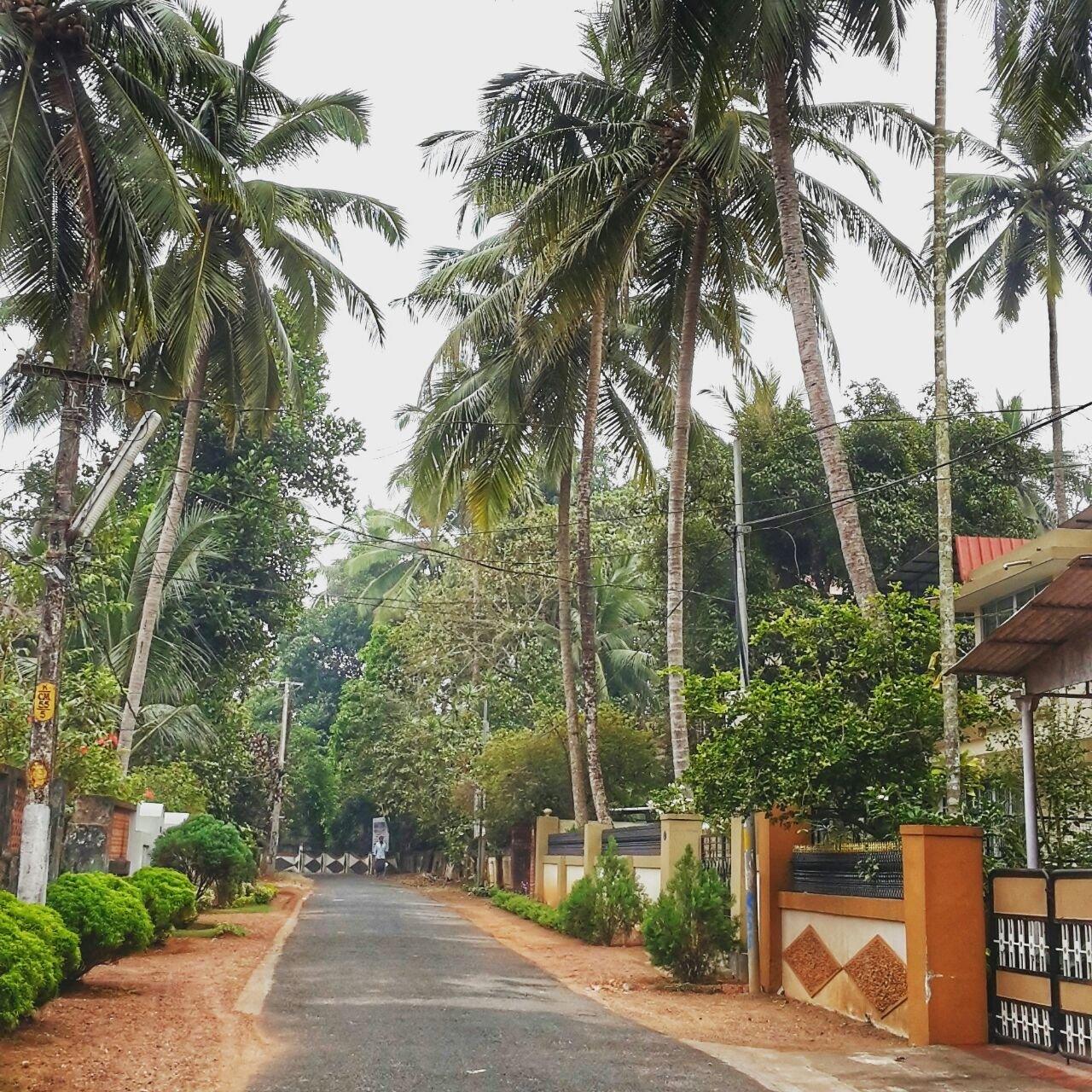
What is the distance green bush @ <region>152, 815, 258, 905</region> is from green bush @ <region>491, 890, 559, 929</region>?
560cm

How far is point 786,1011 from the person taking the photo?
42.3ft

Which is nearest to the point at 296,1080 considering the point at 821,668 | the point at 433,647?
the point at 821,668

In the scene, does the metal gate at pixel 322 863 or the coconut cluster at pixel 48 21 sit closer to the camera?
the coconut cluster at pixel 48 21

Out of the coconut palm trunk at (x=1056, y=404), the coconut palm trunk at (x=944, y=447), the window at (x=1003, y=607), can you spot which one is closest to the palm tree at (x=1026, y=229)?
the coconut palm trunk at (x=1056, y=404)

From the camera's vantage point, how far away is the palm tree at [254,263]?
20750 millimetres

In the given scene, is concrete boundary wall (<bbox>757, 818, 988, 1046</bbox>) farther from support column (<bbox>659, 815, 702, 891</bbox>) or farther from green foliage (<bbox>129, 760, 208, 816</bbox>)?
green foliage (<bbox>129, 760, 208, 816</bbox>)

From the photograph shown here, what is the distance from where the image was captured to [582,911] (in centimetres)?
2108

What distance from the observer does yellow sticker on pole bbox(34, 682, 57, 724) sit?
1310 cm

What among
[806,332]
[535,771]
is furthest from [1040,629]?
[535,771]

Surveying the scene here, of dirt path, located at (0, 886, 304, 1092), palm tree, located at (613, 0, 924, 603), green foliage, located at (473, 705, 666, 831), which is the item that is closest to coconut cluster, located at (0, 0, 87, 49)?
palm tree, located at (613, 0, 924, 603)

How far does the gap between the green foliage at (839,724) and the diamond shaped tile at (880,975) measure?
4.36 feet

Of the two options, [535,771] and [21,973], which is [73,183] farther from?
[535,771]

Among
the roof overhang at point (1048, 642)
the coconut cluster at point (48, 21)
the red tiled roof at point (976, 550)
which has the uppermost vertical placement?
the coconut cluster at point (48, 21)

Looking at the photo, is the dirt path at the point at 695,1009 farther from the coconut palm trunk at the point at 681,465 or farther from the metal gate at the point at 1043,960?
the coconut palm trunk at the point at 681,465
